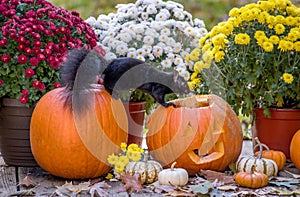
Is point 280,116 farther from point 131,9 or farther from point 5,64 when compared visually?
point 5,64

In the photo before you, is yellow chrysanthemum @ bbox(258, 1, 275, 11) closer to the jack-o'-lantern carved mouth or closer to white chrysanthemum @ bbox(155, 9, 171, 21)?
white chrysanthemum @ bbox(155, 9, 171, 21)

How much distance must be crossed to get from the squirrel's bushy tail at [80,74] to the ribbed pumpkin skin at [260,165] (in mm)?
734

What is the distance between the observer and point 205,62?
3.00 metres

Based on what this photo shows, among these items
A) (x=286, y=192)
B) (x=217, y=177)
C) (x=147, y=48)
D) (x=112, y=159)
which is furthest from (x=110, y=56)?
(x=286, y=192)

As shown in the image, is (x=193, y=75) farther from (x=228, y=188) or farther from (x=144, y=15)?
Result: (x=228, y=188)

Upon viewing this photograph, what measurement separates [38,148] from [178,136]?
62 cm

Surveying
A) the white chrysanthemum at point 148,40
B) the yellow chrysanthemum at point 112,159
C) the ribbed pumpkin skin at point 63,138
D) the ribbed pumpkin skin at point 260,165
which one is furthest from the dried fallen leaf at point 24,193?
the white chrysanthemum at point 148,40

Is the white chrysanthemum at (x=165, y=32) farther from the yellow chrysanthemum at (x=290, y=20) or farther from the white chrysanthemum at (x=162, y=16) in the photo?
the yellow chrysanthemum at (x=290, y=20)

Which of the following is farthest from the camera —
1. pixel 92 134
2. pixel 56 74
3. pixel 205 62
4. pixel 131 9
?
pixel 131 9

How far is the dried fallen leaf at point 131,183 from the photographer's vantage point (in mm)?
2377

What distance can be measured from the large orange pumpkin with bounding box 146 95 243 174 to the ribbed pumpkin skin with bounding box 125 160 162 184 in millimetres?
157

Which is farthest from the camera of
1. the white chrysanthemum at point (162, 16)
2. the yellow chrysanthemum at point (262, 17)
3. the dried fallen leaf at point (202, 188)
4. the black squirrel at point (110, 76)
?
the white chrysanthemum at point (162, 16)

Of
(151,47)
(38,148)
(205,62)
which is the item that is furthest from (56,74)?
(205,62)

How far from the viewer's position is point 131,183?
240cm
